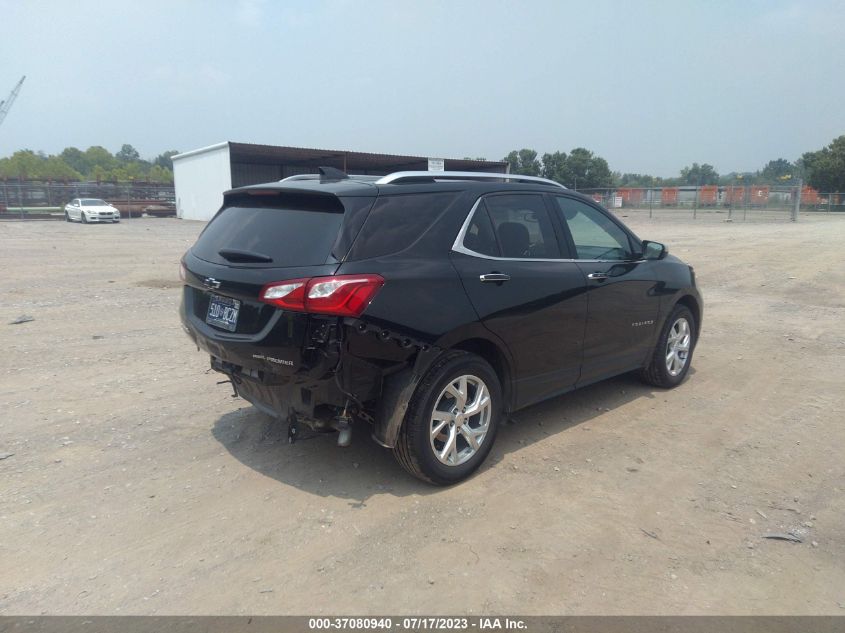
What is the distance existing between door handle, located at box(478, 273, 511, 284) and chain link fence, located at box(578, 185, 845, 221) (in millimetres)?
33193

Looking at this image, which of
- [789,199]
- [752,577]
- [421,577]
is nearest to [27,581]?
[421,577]

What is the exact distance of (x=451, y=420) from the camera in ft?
12.4

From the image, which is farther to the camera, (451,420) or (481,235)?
(481,235)

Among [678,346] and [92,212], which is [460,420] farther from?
[92,212]

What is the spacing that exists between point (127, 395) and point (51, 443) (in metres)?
0.98

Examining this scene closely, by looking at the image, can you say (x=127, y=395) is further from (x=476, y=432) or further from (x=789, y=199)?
(x=789, y=199)

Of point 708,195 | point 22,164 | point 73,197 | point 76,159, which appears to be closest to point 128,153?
point 76,159

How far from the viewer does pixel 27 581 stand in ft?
9.57

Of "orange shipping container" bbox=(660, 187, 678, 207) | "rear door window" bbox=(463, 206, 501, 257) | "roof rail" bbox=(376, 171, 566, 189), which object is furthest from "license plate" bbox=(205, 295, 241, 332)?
"orange shipping container" bbox=(660, 187, 678, 207)

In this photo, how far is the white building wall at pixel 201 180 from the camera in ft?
121

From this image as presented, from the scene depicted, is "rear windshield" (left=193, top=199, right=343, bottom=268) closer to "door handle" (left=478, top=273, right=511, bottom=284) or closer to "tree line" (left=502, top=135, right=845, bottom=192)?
"door handle" (left=478, top=273, right=511, bottom=284)

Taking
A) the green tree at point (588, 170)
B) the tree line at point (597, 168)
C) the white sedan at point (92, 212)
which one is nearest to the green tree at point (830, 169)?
the tree line at point (597, 168)

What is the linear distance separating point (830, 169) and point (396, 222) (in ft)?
202

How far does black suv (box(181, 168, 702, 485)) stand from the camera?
11.0ft
